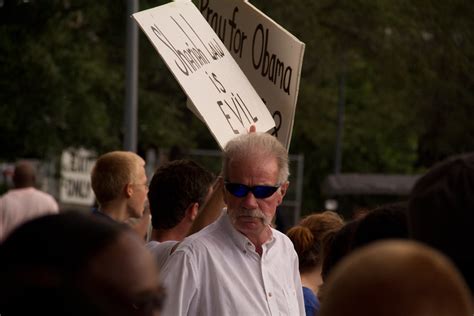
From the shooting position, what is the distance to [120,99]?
21.7 meters

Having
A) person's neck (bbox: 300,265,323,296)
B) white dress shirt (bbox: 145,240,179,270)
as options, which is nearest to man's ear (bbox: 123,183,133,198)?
person's neck (bbox: 300,265,323,296)

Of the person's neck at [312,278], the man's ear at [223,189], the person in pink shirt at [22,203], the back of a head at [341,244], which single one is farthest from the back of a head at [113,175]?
the person in pink shirt at [22,203]

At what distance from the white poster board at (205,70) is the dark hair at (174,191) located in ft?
1.06

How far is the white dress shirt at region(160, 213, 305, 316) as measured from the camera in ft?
15.3

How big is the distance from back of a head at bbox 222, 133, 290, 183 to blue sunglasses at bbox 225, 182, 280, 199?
60 mm

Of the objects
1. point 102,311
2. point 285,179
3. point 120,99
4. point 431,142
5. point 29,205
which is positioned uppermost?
point 102,311

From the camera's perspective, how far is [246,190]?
4.92 metres

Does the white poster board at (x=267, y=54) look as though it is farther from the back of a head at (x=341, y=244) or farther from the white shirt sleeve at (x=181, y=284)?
the back of a head at (x=341, y=244)

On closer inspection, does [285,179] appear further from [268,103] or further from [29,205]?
[29,205]

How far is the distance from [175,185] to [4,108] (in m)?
13.4

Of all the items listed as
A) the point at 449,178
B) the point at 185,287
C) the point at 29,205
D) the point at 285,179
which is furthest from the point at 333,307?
the point at 29,205

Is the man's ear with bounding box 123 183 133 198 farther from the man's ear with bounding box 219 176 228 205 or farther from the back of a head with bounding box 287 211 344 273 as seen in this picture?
the man's ear with bounding box 219 176 228 205

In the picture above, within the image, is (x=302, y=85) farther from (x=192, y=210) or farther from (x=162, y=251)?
(x=162, y=251)

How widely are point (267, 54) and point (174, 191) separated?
846 millimetres
